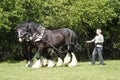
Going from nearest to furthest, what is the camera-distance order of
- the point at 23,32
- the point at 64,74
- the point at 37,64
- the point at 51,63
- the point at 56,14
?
the point at 64,74
the point at 37,64
the point at 23,32
the point at 51,63
the point at 56,14

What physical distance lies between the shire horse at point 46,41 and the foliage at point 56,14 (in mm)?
6118

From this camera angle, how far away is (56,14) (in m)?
25.2

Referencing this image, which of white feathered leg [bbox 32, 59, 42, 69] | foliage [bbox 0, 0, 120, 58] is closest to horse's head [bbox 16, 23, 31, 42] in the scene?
white feathered leg [bbox 32, 59, 42, 69]

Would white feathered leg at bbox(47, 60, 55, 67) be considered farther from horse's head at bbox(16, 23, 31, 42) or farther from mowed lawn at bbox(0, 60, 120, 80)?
mowed lawn at bbox(0, 60, 120, 80)

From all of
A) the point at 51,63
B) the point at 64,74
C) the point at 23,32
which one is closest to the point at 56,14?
the point at 23,32

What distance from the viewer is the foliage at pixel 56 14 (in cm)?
2462

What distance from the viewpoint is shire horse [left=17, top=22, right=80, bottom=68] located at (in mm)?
17391

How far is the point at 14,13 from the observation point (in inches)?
973

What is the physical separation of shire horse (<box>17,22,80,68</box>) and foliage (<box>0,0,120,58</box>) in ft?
20.1

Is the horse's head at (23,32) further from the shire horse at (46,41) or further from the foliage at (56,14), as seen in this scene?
the foliage at (56,14)

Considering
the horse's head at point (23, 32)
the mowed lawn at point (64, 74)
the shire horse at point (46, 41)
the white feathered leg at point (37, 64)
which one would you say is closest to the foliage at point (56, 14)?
the shire horse at point (46, 41)

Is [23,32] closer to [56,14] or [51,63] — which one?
[51,63]

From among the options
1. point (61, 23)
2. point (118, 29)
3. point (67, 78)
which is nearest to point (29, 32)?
point (67, 78)

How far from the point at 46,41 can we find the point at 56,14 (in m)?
7.69
